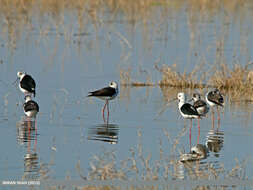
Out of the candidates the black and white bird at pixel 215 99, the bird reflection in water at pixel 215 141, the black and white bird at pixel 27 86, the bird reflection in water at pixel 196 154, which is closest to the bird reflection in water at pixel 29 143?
the black and white bird at pixel 27 86

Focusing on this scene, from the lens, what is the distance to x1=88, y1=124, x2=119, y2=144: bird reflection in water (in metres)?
9.91

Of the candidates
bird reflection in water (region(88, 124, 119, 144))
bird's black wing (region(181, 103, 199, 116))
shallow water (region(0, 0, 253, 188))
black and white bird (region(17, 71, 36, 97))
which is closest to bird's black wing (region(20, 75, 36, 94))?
black and white bird (region(17, 71, 36, 97))

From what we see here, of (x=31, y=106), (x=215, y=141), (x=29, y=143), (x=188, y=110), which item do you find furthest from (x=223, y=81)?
(x=29, y=143)

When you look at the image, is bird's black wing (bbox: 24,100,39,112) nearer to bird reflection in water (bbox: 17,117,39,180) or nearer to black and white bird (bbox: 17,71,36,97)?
bird reflection in water (bbox: 17,117,39,180)

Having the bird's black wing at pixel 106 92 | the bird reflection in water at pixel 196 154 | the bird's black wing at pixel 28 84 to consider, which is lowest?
the bird reflection in water at pixel 196 154

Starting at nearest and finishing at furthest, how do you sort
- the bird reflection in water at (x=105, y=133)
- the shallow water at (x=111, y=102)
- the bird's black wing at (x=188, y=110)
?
the shallow water at (x=111, y=102), the bird reflection in water at (x=105, y=133), the bird's black wing at (x=188, y=110)

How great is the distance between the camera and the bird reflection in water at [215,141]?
370 inches

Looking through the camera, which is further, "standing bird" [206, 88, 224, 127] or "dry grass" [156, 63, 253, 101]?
"dry grass" [156, 63, 253, 101]

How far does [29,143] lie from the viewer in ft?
31.3

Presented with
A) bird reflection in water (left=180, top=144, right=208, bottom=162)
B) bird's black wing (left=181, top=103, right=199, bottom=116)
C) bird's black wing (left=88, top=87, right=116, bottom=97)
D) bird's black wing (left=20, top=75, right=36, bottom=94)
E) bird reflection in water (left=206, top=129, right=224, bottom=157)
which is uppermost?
bird's black wing (left=20, top=75, right=36, bottom=94)

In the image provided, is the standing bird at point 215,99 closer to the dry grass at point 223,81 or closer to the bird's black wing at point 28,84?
the dry grass at point 223,81

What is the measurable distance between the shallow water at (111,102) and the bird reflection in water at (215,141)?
0.01 m

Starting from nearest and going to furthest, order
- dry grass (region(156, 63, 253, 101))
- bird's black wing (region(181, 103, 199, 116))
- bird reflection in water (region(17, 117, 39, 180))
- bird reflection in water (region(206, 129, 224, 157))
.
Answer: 1. bird reflection in water (region(17, 117, 39, 180))
2. bird reflection in water (region(206, 129, 224, 157))
3. bird's black wing (region(181, 103, 199, 116))
4. dry grass (region(156, 63, 253, 101))

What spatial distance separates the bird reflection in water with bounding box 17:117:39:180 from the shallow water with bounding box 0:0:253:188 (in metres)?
0.01
